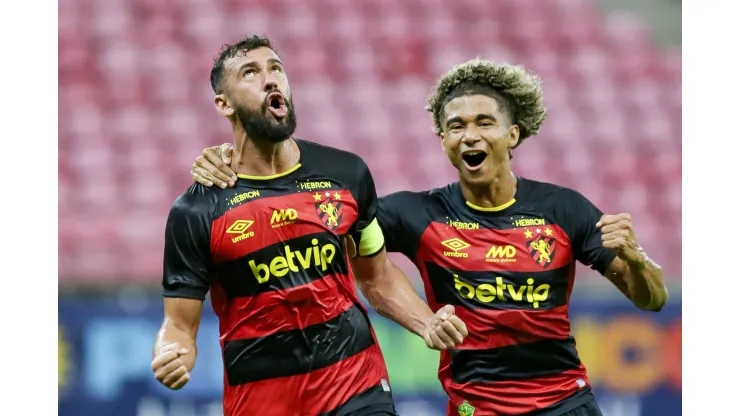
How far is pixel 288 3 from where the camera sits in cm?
725

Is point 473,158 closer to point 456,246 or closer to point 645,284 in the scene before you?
point 456,246

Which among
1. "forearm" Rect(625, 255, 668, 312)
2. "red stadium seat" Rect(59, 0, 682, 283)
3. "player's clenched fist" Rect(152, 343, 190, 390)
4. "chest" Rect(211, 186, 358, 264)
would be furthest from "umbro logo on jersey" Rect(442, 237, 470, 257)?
"red stadium seat" Rect(59, 0, 682, 283)

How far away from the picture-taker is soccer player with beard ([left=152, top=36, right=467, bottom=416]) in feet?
11.0

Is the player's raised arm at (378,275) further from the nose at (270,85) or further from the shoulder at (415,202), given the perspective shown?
the nose at (270,85)

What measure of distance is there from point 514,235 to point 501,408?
26.5 inches

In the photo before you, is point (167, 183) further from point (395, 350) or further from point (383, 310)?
point (383, 310)

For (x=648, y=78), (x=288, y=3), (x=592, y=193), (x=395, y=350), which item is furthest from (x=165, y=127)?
(x=648, y=78)

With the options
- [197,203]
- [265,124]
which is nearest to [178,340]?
[197,203]

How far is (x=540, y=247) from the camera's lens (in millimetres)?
3812

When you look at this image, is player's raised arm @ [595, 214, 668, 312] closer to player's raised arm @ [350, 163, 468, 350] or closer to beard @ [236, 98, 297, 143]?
player's raised arm @ [350, 163, 468, 350]

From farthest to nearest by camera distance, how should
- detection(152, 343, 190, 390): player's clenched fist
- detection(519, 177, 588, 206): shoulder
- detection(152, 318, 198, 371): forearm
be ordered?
detection(519, 177, 588, 206): shoulder
detection(152, 318, 198, 371): forearm
detection(152, 343, 190, 390): player's clenched fist

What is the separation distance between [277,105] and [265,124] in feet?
0.32

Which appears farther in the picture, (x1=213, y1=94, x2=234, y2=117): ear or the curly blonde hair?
the curly blonde hair

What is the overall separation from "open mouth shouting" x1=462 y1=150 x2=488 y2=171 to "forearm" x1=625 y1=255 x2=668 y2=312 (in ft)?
2.26
